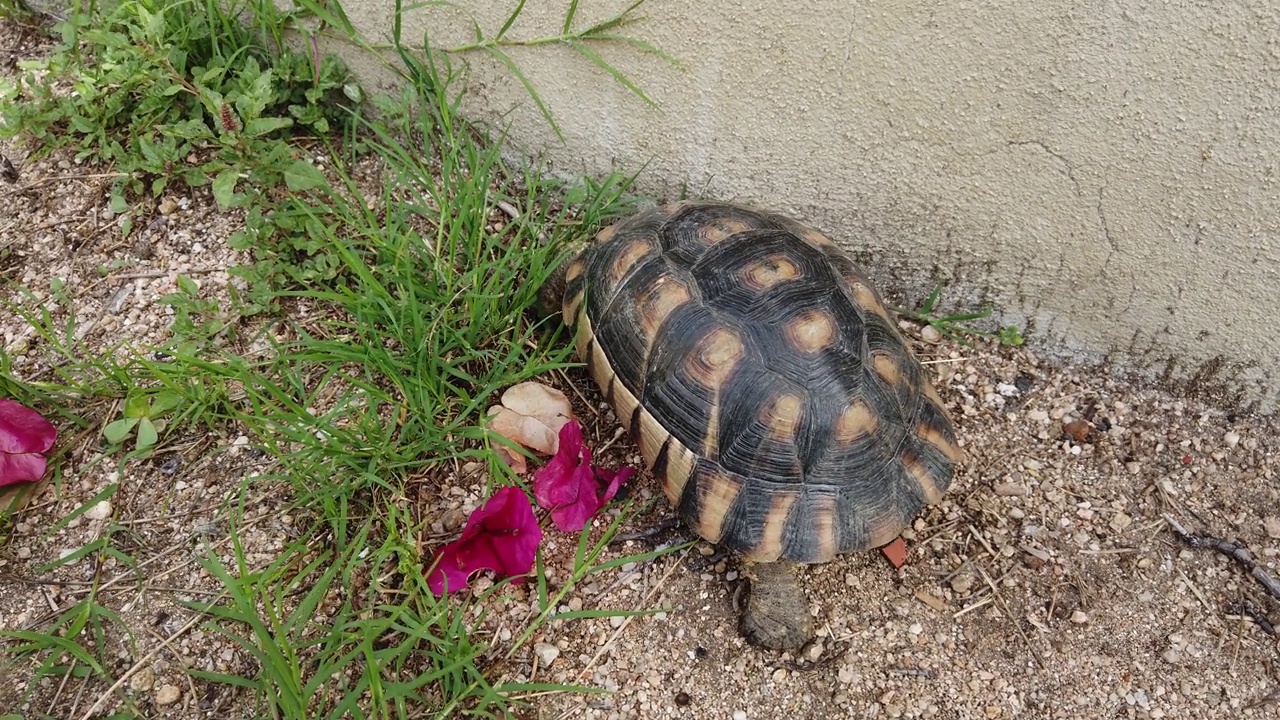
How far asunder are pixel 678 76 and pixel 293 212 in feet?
3.86

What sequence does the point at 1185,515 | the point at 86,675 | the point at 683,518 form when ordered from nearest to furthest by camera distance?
1. the point at 86,675
2. the point at 683,518
3. the point at 1185,515

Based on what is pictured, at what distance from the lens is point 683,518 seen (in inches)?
78.4

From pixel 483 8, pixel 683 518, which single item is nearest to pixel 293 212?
pixel 483 8

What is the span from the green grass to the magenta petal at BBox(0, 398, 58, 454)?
8 cm

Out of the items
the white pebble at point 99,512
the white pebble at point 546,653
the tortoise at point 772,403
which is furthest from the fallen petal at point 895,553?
the white pebble at point 99,512

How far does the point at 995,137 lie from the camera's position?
2107 mm

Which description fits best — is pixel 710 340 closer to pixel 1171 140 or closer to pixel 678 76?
pixel 678 76

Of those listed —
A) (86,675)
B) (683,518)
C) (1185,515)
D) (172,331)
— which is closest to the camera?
(86,675)

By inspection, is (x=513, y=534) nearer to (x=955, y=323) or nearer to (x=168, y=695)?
(x=168, y=695)

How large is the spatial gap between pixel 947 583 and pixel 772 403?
68cm

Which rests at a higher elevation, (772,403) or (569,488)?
(772,403)

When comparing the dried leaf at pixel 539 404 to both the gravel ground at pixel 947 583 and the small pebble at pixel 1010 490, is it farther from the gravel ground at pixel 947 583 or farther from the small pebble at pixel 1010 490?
the small pebble at pixel 1010 490

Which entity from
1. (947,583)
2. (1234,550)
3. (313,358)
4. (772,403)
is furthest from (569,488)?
(1234,550)

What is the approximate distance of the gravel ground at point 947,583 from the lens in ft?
6.23
